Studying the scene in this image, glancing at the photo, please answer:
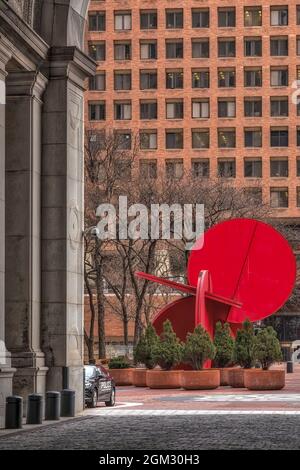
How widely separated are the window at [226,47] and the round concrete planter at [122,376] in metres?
63.4

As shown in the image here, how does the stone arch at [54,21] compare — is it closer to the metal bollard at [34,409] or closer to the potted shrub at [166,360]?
the metal bollard at [34,409]

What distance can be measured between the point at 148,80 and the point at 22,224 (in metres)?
80.5

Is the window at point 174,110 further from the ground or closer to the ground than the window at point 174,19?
closer to the ground

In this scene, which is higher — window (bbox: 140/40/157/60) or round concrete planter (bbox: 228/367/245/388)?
window (bbox: 140/40/157/60)

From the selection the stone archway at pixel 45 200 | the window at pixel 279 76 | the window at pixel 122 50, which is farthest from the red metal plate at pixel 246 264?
the window at pixel 122 50

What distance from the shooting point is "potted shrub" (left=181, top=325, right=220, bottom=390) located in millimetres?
38562

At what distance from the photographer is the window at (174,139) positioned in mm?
102688

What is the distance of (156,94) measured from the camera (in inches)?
4077

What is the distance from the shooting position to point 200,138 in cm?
10338

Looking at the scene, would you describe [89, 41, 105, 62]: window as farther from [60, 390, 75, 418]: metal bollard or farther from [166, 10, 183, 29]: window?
[60, 390, 75, 418]: metal bollard

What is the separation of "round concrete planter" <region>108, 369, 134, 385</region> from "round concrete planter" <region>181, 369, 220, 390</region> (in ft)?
18.8

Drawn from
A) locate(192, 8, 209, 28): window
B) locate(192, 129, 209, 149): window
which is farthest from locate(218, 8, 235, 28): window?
Result: locate(192, 129, 209, 149): window

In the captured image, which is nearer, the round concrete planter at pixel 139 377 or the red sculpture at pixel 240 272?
the round concrete planter at pixel 139 377
